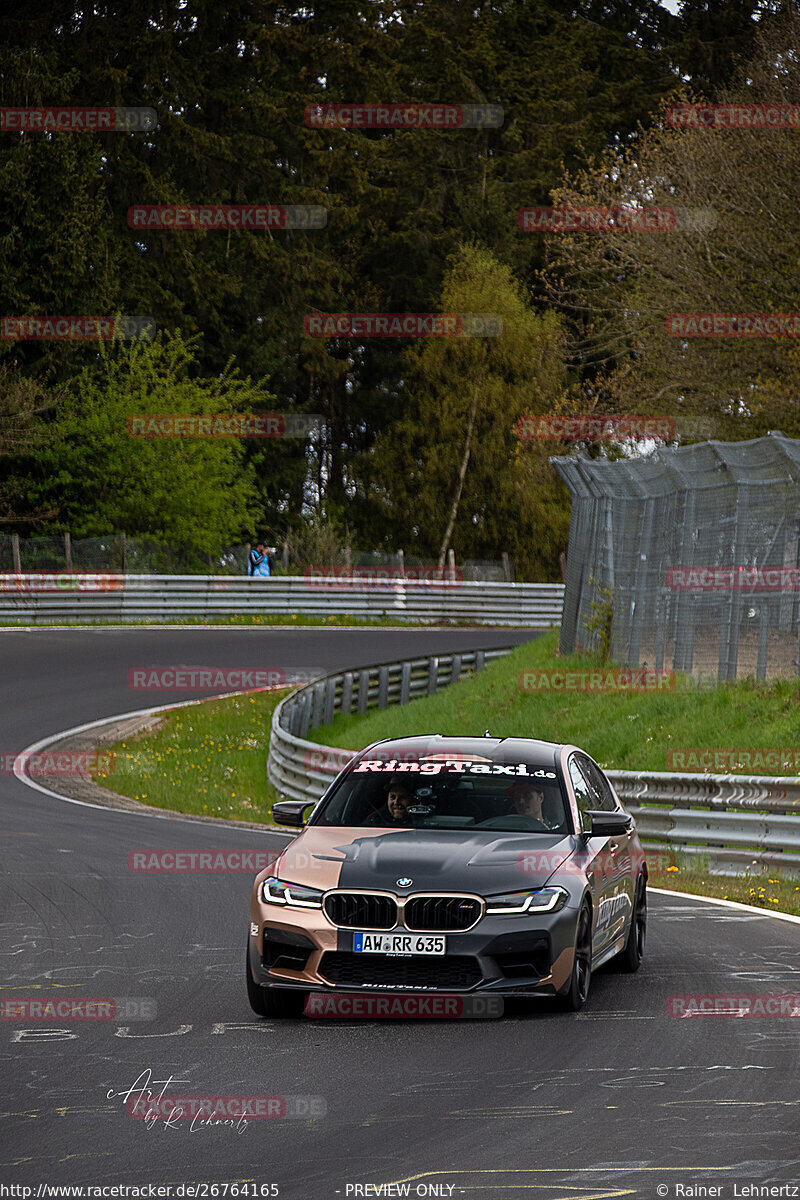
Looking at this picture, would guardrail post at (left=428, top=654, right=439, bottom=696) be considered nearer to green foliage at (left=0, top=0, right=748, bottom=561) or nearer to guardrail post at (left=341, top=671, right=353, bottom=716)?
guardrail post at (left=341, top=671, right=353, bottom=716)

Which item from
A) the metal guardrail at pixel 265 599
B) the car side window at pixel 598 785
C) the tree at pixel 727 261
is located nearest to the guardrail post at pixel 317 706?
the tree at pixel 727 261

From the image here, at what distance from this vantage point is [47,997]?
9133 mm

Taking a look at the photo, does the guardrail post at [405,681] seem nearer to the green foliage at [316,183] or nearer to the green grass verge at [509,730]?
the green grass verge at [509,730]

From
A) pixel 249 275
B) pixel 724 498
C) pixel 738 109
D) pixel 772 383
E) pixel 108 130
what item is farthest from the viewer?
pixel 249 275

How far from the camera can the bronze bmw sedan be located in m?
8.38

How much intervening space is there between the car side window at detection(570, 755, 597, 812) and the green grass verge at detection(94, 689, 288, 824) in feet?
37.5

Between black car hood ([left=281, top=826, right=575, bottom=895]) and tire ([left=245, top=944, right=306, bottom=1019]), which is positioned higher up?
black car hood ([left=281, top=826, right=575, bottom=895])

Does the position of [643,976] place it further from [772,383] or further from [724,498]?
[772,383]

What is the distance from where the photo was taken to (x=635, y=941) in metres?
10.3

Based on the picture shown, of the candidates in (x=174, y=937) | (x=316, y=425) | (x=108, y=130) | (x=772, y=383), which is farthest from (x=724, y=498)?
(x=316, y=425)

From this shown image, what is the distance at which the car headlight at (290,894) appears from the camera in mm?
8555

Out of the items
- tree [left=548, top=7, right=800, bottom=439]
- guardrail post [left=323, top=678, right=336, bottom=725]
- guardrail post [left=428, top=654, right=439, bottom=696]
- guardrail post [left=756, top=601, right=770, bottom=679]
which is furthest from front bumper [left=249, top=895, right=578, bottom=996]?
guardrail post [left=428, top=654, right=439, bottom=696]

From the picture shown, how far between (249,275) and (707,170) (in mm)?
33150

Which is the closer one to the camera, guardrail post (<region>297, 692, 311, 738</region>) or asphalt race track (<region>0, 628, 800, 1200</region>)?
asphalt race track (<region>0, 628, 800, 1200</region>)
